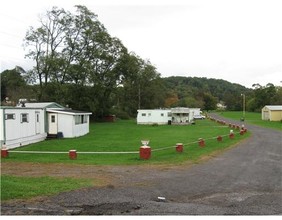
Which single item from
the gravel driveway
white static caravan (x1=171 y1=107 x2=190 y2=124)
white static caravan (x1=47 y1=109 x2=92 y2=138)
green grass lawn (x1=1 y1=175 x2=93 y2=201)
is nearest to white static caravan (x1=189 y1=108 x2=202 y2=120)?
white static caravan (x1=171 y1=107 x2=190 y2=124)

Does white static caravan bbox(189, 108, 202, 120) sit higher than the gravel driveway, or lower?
higher

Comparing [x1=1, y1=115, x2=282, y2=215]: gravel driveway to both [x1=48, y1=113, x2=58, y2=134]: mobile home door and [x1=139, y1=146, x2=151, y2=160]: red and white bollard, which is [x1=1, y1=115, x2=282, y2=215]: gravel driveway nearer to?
[x1=139, y1=146, x2=151, y2=160]: red and white bollard

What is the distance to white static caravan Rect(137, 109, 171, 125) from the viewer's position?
59.2 metres

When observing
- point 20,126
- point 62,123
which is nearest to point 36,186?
point 20,126

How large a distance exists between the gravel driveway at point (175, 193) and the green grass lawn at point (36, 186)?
19.9 inches

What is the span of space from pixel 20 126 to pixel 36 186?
16479 millimetres

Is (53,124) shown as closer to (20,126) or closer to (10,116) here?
(20,126)

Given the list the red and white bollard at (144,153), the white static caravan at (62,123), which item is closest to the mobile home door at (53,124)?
the white static caravan at (62,123)

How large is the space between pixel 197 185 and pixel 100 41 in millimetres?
47490

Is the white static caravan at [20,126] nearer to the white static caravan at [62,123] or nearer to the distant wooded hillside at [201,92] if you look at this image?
the white static caravan at [62,123]

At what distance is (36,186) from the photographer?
1051 cm

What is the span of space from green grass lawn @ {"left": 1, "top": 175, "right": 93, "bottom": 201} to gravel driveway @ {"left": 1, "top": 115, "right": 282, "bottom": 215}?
1.66ft

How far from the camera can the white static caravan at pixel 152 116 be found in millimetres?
59219

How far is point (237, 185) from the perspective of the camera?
38.1ft
